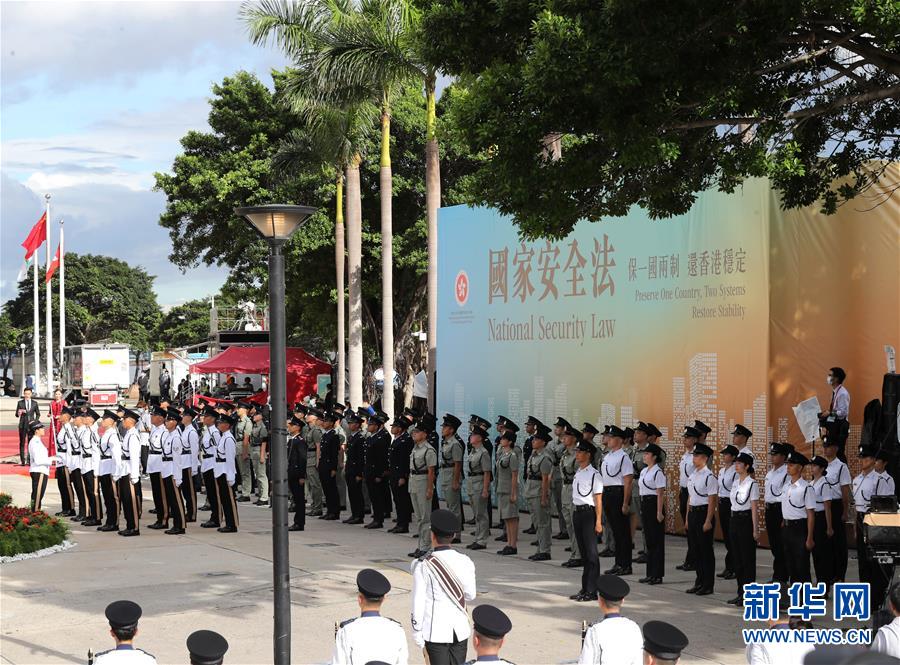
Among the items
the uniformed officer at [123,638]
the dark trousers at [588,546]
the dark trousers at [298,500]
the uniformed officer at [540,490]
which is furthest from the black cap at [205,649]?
the dark trousers at [298,500]

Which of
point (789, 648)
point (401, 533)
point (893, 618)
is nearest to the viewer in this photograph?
point (789, 648)

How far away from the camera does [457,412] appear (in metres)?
22.4

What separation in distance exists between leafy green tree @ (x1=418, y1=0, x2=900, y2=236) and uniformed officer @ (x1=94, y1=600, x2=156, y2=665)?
6.16m

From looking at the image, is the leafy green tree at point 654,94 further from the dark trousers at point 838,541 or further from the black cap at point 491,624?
the black cap at point 491,624

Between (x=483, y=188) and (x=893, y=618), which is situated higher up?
(x=483, y=188)

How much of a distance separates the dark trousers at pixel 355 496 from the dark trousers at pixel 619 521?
20.1ft

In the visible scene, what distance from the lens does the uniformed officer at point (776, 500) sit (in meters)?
12.5

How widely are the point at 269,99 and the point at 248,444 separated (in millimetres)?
16341

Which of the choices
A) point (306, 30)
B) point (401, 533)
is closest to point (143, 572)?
point (401, 533)

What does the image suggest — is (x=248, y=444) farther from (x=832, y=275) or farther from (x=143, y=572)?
(x=832, y=275)

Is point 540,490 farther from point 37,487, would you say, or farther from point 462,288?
point 37,487

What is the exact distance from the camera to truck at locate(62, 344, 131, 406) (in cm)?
5175

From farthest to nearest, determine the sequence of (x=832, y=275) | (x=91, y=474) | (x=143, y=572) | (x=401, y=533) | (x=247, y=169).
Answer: (x=247, y=169) < (x=91, y=474) < (x=401, y=533) < (x=832, y=275) < (x=143, y=572)

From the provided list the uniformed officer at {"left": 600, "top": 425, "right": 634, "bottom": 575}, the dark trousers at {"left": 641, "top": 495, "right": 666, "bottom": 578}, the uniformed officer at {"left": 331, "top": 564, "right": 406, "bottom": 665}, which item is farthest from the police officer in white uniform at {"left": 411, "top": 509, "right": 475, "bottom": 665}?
the uniformed officer at {"left": 600, "top": 425, "right": 634, "bottom": 575}
